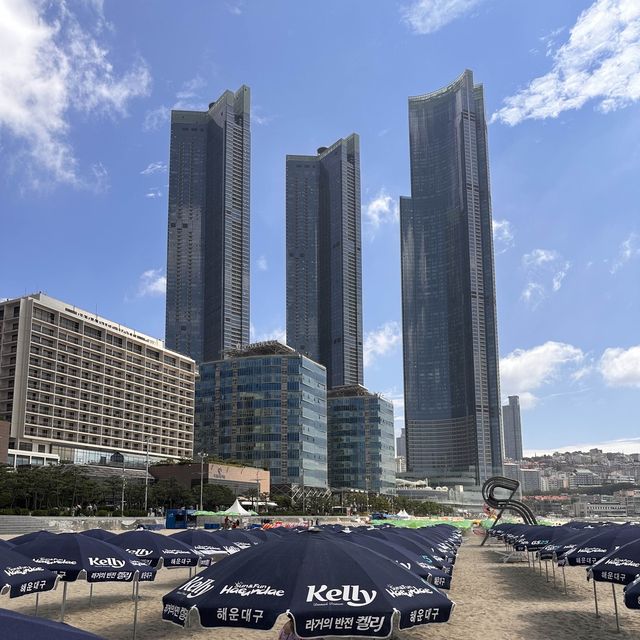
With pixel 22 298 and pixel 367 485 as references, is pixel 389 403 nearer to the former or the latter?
pixel 367 485

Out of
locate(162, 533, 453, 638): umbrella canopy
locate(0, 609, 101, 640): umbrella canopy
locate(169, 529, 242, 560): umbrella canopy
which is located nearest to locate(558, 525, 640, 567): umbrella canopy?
locate(169, 529, 242, 560): umbrella canopy

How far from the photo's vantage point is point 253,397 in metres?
151

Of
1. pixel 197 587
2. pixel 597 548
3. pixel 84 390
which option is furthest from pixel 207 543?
pixel 84 390

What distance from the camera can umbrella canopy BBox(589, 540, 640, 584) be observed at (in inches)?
579

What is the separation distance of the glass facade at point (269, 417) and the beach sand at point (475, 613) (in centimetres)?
11607

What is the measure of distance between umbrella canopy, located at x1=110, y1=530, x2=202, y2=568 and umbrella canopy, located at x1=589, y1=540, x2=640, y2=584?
10126mm

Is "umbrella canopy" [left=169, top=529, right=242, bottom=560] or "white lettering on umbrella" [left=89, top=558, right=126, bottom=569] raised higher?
"white lettering on umbrella" [left=89, top=558, right=126, bottom=569]

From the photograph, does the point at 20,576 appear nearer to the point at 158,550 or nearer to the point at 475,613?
the point at 158,550

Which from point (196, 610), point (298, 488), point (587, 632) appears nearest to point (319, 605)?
point (196, 610)

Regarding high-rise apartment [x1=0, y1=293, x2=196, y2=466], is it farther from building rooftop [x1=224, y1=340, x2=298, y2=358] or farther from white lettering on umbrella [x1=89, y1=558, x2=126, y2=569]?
white lettering on umbrella [x1=89, y1=558, x2=126, y2=569]

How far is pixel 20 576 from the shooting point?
39.7ft

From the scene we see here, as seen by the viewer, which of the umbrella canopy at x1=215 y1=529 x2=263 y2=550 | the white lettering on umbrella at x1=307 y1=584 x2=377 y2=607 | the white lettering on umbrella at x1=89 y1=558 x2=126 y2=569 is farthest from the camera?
Answer: the umbrella canopy at x1=215 y1=529 x2=263 y2=550

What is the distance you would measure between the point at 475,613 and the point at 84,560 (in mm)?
13118

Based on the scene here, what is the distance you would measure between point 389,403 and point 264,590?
599ft
